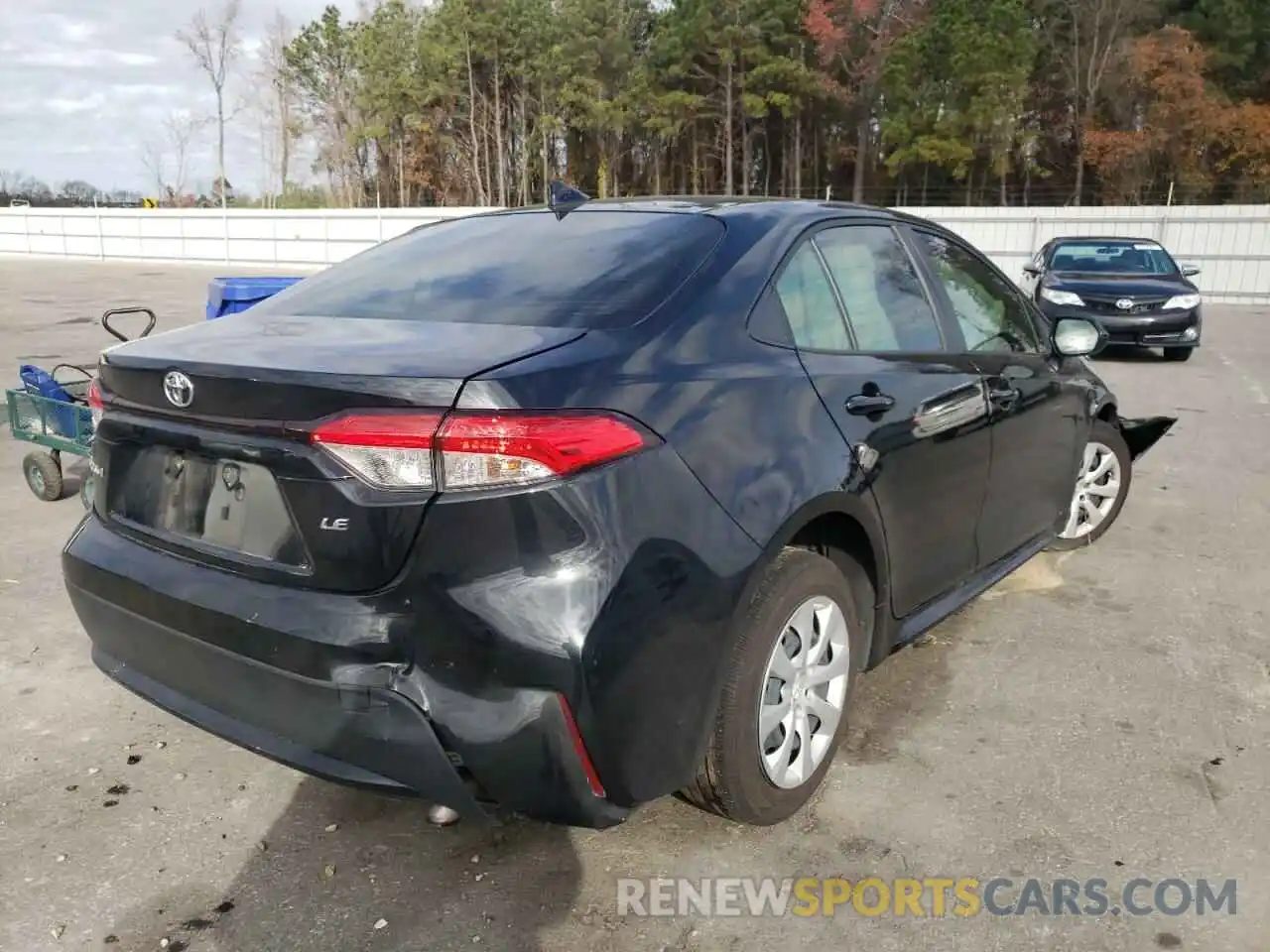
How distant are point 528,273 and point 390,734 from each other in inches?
50.2

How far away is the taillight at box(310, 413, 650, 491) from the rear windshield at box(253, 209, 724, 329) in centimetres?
42

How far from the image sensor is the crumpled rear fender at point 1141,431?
198 inches

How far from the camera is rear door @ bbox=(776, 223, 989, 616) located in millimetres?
2725

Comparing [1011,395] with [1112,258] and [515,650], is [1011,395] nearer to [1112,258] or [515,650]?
[515,650]

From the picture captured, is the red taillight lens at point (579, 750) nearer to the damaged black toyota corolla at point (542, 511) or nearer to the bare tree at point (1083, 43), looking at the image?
the damaged black toyota corolla at point (542, 511)

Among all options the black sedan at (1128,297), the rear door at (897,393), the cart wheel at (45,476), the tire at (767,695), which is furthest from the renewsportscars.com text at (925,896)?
the black sedan at (1128,297)

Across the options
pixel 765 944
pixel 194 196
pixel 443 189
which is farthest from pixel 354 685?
pixel 194 196

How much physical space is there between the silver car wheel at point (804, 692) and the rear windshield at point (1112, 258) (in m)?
11.5

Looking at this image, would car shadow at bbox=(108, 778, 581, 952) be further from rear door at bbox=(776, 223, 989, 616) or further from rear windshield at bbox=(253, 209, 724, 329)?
rear door at bbox=(776, 223, 989, 616)

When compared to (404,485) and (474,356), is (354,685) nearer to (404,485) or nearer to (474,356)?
(404,485)

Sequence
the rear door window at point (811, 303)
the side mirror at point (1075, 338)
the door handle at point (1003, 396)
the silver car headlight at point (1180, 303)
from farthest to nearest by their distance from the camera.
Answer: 1. the silver car headlight at point (1180, 303)
2. the side mirror at point (1075, 338)
3. the door handle at point (1003, 396)
4. the rear door window at point (811, 303)

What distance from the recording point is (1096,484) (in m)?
4.95

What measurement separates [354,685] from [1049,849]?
1.80 metres

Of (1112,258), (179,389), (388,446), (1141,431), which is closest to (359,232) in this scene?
(1112,258)
